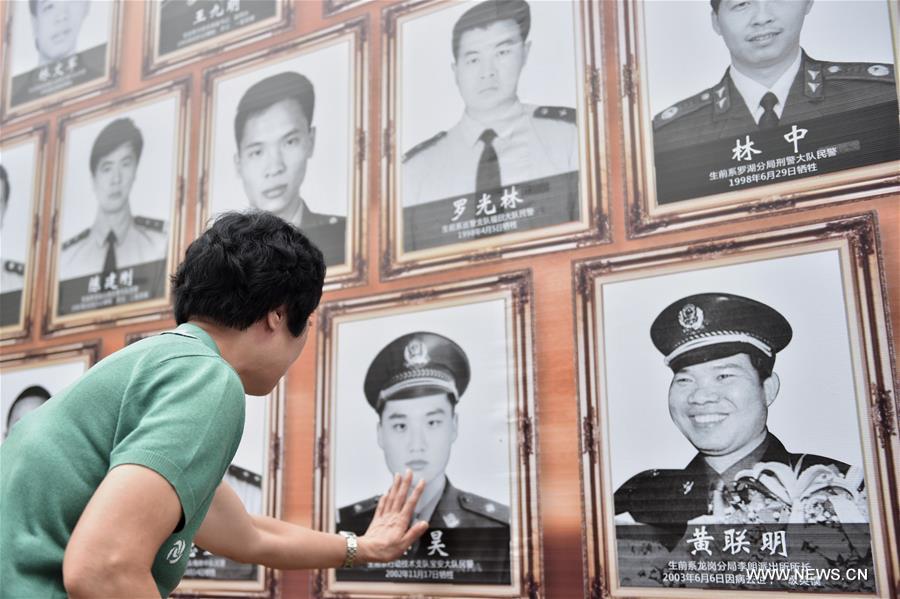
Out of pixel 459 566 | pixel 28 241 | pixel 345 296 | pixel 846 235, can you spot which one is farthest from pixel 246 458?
pixel 846 235

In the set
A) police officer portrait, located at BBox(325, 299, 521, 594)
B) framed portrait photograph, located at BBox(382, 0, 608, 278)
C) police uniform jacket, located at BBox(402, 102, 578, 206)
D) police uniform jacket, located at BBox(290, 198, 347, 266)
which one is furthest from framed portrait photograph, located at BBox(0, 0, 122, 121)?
police officer portrait, located at BBox(325, 299, 521, 594)

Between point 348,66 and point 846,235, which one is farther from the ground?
point 348,66

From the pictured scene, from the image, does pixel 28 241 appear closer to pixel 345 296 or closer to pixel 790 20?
pixel 345 296

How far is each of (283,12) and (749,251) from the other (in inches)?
52.1

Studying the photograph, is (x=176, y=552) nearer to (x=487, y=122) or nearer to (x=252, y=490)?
(x=252, y=490)

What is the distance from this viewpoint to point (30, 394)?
8.11 ft

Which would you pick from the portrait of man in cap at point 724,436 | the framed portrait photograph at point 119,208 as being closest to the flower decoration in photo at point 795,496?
the portrait of man in cap at point 724,436

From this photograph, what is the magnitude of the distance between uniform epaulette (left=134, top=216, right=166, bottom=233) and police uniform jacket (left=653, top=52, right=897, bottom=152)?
1.29 metres

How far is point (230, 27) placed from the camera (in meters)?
2.39

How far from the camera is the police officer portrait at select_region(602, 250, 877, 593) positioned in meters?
1.47

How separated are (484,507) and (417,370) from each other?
0.32 m

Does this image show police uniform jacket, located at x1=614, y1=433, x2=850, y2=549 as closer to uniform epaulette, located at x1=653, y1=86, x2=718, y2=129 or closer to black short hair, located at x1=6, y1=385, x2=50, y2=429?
uniform epaulette, located at x1=653, y1=86, x2=718, y2=129

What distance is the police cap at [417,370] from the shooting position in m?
1.87

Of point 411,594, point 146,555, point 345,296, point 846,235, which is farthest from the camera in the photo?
point 345,296
